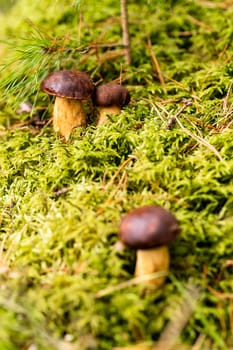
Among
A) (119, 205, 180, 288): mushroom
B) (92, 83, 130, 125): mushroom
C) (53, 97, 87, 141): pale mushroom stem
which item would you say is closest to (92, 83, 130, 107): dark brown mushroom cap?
(92, 83, 130, 125): mushroom

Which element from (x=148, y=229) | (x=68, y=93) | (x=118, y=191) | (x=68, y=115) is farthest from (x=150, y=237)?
(x=68, y=115)

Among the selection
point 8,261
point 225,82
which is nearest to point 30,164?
point 8,261

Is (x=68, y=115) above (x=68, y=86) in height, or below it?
below

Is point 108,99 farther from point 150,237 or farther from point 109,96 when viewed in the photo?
point 150,237

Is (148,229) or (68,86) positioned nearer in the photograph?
(148,229)

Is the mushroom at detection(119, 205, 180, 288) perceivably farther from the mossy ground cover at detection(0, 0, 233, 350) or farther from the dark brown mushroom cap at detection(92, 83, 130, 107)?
the dark brown mushroom cap at detection(92, 83, 130, 107)

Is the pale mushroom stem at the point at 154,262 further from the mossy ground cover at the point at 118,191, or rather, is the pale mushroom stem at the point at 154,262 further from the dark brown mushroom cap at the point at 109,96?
the dark brown mushroom cap at the point at 109,96
